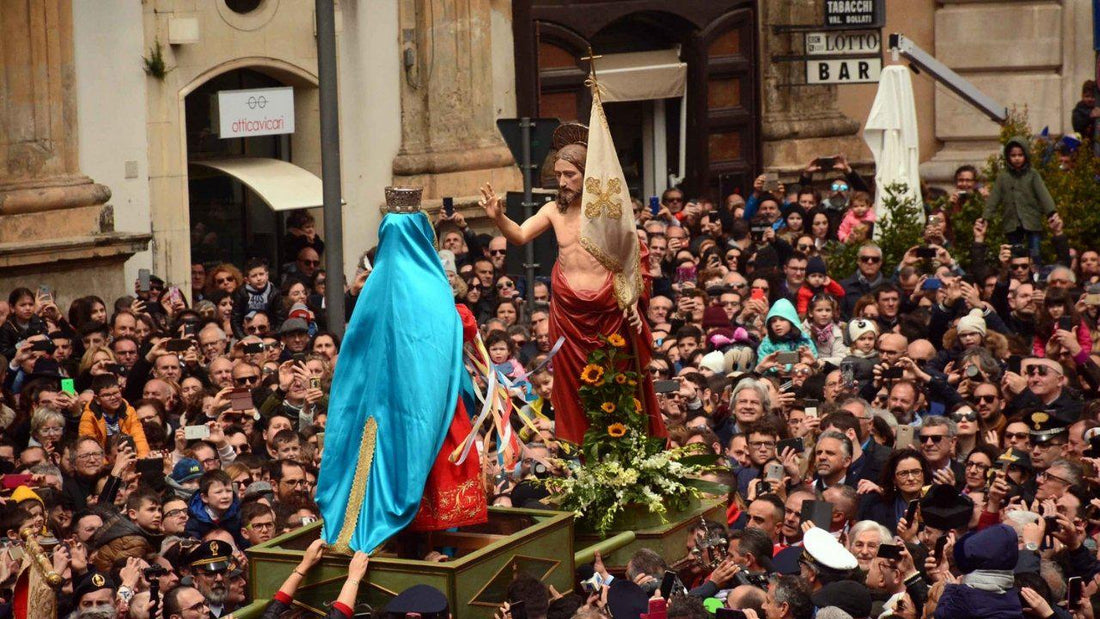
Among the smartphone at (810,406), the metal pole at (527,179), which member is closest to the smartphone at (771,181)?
the metal pole at (527,179)

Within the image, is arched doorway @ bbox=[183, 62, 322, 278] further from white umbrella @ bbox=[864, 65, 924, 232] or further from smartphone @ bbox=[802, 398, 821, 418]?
smartphone @ bbox=[802, 398, 821, 418]

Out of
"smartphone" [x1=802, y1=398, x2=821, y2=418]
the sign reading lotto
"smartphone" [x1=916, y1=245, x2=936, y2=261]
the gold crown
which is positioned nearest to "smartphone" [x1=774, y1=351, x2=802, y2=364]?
"smartphone" [x1=802, y1=398, x2=821, y2=418]

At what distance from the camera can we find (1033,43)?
25.9 m

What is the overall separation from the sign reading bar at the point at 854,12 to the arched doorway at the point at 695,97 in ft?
4.57

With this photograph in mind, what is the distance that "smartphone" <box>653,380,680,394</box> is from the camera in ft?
41.6

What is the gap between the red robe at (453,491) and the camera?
30.2ft

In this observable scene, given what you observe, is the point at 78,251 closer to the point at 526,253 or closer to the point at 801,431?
the point at 526,253

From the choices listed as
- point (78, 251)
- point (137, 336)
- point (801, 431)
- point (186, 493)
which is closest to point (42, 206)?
point (78, 251)

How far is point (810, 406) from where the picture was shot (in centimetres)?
1259

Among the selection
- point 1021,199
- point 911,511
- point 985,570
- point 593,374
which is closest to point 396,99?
point 1021,199

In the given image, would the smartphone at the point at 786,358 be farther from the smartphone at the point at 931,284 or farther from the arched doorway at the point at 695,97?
the arched doorway at the point at 695,97

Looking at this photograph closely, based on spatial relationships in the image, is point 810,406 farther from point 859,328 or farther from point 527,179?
point 527,179

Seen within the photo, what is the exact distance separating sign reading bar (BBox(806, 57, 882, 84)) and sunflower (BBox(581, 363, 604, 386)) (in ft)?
45.3

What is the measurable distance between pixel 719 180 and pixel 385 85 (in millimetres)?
5287
